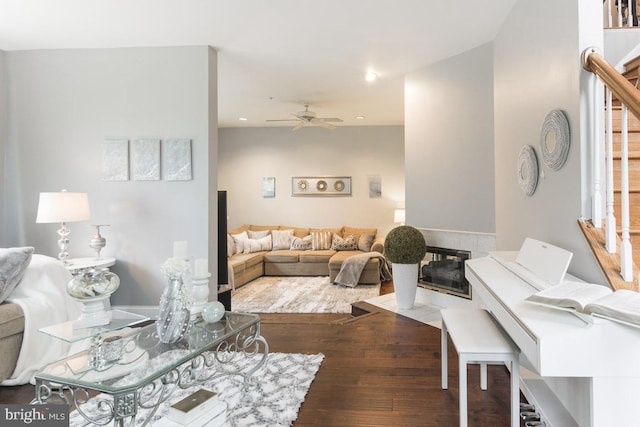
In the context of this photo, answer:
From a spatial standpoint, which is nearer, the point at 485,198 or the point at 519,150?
the point at 519,150

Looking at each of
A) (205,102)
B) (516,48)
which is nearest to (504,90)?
(516,48)

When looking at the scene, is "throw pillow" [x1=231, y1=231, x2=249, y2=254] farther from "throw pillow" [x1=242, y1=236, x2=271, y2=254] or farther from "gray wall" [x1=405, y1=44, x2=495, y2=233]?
"gray wall" [x1=405, y1=44, x2=495, y2=233]

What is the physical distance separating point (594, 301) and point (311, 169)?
6.58 m

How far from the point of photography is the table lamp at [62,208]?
3154 millimetres

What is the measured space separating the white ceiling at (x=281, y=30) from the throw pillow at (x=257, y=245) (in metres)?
3.14

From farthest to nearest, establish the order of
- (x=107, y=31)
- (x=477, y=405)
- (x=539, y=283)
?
1. (x=107, y=31)
2. (x=477, y=405)
3. (x=539, y=283)

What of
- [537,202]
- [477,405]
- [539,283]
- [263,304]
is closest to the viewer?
[539,283]

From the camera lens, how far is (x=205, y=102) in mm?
3617

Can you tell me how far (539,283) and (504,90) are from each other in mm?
2101

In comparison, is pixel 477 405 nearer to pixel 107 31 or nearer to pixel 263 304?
pixel 263 304

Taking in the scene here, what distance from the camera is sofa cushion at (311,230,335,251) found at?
6.93 meters

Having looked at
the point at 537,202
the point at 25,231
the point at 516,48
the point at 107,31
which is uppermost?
the point at 107,31

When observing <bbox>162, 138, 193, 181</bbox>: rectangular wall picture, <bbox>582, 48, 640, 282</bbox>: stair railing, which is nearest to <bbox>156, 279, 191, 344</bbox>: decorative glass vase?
<bbox>162, 138, 193, 181</bbox>: rectangular wall picture

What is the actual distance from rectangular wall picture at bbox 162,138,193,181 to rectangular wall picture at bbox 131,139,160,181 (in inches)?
4.5
